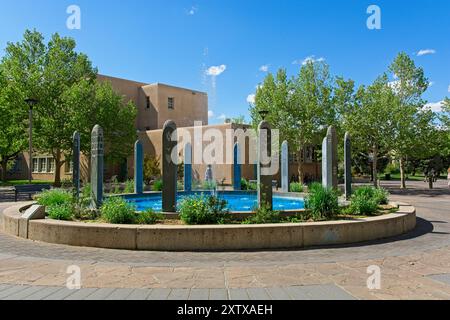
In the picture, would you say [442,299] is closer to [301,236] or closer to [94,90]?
[301,236]

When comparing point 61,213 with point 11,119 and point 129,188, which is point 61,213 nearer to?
point 129,188

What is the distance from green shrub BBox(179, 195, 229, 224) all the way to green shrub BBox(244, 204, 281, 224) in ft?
2.21

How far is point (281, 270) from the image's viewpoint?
6238 millimetres

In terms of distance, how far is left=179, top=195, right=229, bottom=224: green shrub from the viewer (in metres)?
8.74

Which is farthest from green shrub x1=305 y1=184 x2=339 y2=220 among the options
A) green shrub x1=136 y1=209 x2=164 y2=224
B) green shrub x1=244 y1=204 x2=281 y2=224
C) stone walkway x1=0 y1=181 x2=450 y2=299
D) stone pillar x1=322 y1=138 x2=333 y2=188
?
stone pillar x1=322 y1=138 x2=333 y2=188

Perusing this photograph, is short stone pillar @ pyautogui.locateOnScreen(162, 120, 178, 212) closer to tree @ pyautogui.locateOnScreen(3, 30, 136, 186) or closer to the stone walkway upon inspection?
the stone walkway

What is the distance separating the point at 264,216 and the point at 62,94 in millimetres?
25875

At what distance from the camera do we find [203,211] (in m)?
8.85

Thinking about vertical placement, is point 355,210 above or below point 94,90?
below

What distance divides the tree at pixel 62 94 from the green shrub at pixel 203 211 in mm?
22776
